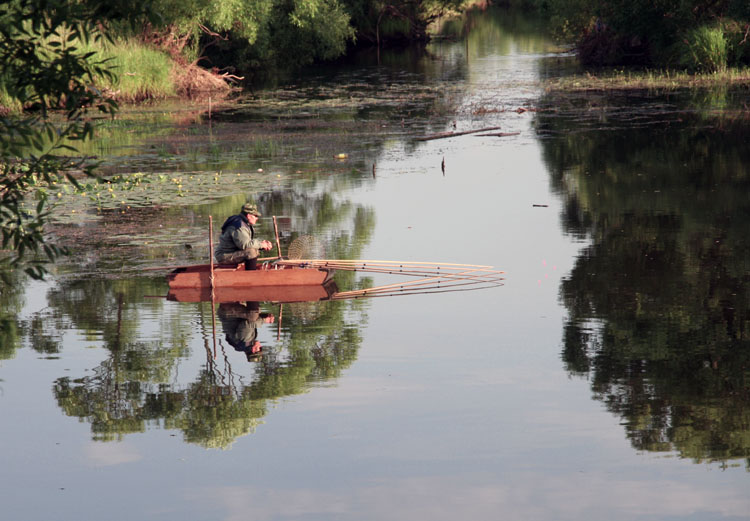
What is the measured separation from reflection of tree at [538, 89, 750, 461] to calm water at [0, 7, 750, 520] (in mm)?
43

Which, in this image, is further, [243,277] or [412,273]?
[412,273]

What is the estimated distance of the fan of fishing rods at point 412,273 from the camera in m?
14.8

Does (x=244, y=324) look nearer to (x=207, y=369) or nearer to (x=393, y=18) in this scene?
(x=207, y=369)

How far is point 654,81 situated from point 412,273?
27.0 m

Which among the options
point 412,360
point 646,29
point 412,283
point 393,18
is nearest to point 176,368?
point 412,360

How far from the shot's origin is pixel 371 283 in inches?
600

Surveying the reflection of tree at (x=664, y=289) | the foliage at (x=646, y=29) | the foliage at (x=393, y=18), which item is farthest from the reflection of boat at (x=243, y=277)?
the foliage at (x=393, y=18)

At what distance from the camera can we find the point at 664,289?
46.3 ft

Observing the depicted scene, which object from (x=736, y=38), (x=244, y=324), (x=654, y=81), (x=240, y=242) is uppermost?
(x=736, y=38)

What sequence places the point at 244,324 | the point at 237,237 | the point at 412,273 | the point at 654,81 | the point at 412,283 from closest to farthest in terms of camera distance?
the point at 244,324
the point at 237,237
the point at 412,283
the point at 412,273
the point at 654,81

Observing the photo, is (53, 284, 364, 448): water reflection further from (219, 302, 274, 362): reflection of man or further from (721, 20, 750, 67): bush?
(721, 20, 750, 67): bush

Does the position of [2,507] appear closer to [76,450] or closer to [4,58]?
[76,450]

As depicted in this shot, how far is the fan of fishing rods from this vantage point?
48.6ft

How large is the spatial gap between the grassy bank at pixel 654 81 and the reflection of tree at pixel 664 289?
1278 centimetres
